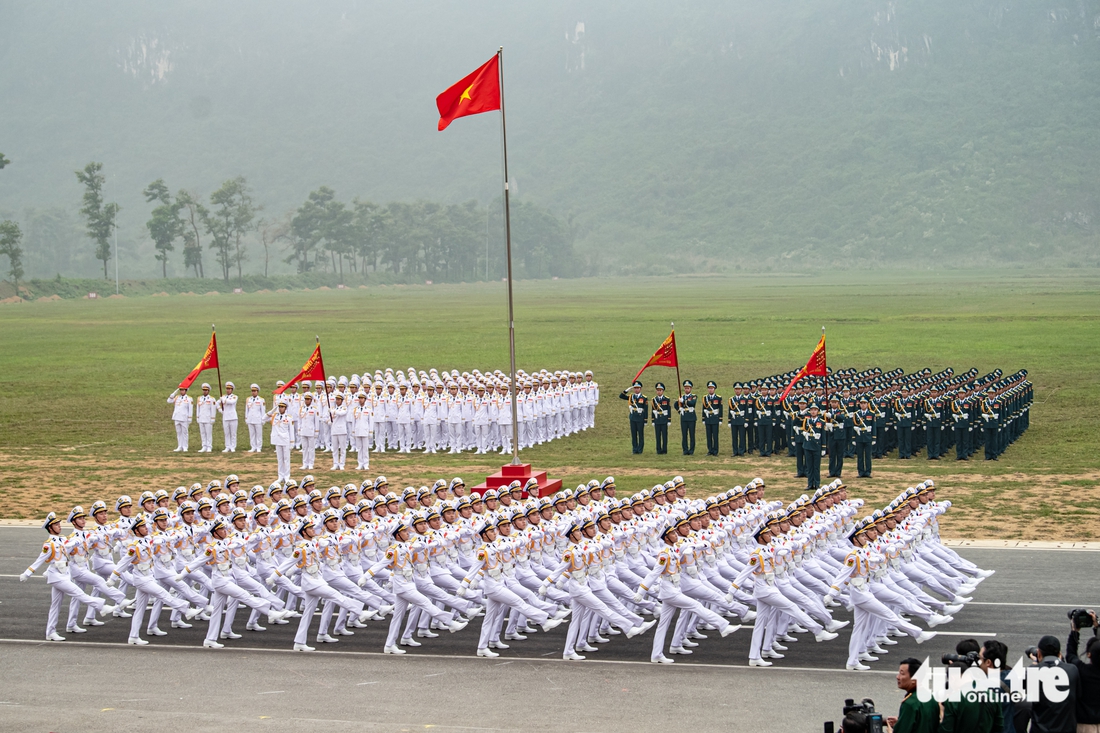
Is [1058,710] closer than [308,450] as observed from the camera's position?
Yes

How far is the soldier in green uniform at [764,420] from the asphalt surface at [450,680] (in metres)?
12.4

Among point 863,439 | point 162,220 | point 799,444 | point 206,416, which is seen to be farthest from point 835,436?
point 162,220

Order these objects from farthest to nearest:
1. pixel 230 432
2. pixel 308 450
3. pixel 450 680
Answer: pixel 230 432 → pixel 308 450 → pixel 450 680

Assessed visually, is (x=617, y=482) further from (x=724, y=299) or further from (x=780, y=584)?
(x=724, y=299)

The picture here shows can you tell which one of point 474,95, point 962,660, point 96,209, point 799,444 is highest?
point 96,209

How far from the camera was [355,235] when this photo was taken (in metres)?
148

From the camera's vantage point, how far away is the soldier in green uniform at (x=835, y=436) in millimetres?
25656

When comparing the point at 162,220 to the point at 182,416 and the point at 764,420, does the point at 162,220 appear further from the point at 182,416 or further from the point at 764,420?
the point at 764,420

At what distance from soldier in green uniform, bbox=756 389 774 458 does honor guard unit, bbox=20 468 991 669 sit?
12.0m

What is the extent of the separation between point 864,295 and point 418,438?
9316 centimetres

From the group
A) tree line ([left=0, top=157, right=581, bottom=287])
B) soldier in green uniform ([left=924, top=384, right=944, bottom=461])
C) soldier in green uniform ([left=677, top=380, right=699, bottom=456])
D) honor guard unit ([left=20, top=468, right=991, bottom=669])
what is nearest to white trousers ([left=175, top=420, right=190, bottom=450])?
soldier in green uniform ([left=677, top=380, right=699, bottom=456])

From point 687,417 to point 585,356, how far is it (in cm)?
3167

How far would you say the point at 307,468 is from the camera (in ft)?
96.5

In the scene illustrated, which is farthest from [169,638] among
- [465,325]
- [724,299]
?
[724,299]
